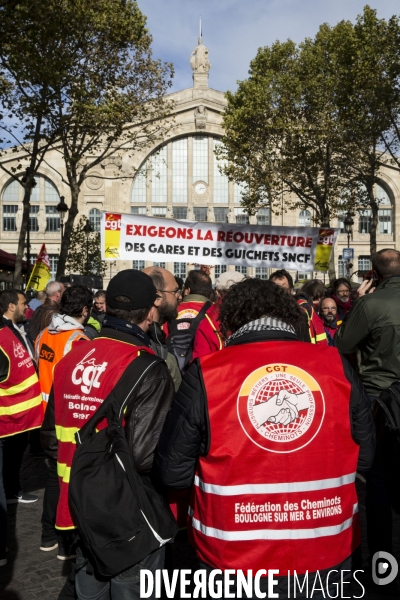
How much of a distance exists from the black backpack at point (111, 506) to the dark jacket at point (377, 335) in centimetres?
217

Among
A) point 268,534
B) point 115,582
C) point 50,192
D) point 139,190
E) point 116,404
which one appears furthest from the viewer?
point 139,190

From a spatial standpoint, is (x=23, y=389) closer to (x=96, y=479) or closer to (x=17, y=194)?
(x=96, y=479)

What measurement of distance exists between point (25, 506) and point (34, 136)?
13.9m

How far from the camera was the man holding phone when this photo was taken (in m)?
4.14

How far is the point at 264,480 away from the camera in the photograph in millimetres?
2336

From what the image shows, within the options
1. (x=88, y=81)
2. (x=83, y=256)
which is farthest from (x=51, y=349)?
(x=83, y=256)

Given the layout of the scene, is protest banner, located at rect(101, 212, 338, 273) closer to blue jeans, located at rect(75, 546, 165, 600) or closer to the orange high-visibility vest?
the orange high-visibility vest

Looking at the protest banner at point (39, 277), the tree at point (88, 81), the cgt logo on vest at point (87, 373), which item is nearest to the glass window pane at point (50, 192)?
the tree at point (88, 81)

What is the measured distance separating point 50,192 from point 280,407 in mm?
52835

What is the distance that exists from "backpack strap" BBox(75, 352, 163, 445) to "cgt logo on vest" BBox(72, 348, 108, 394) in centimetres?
16

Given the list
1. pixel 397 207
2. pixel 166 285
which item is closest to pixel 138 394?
pixel 166 285

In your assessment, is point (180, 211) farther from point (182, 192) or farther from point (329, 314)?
point (329, 314)

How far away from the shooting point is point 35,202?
53031 mm

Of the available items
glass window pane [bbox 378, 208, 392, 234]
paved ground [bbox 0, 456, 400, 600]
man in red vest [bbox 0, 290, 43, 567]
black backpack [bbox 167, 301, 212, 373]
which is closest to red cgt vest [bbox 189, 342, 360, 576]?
paved ground [bbox 0, 456, 400, 600]
